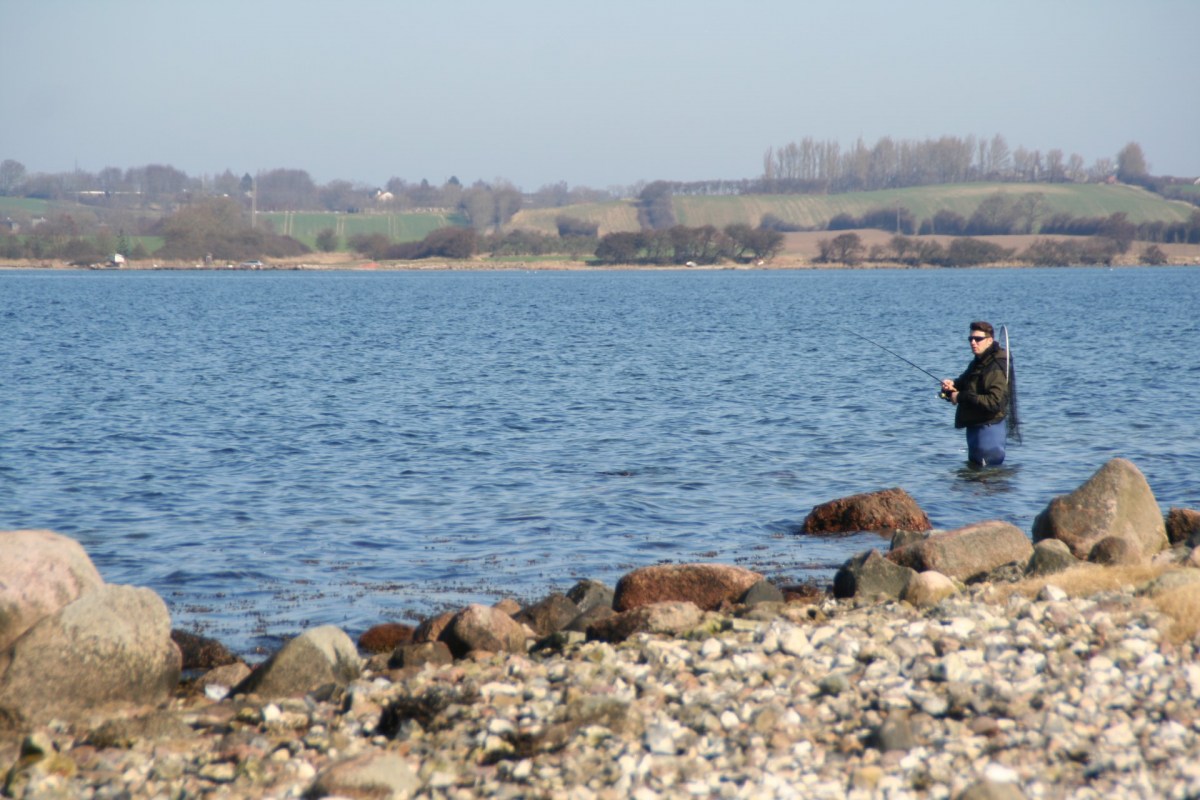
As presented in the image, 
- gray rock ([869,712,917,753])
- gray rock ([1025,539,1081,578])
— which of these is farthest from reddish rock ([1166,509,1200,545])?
gray rock ([869,712,917,753])

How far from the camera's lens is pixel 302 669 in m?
7.56

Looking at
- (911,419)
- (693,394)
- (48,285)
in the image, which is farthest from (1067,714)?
(48,285)

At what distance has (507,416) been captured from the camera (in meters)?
22.3

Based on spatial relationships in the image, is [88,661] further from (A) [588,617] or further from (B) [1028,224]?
(B) [1028,224]

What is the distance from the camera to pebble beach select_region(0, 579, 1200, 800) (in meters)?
5.45

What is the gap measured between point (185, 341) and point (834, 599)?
38.6 m

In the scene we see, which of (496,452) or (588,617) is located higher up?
(588,617)

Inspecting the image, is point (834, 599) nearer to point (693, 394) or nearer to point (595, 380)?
point (693, 394)

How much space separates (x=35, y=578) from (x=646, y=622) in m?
3.89

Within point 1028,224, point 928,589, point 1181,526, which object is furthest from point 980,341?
point 1028,224

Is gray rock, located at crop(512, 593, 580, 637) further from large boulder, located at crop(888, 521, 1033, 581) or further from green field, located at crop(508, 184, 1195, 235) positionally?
green field, located at crop(508, 184, 1195, 235)

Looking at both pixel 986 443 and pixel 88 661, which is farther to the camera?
pixel 986 443

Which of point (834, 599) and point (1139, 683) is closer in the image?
point (1139, 683)

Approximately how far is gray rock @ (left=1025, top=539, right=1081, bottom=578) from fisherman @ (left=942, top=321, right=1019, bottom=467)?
457 centimetres
